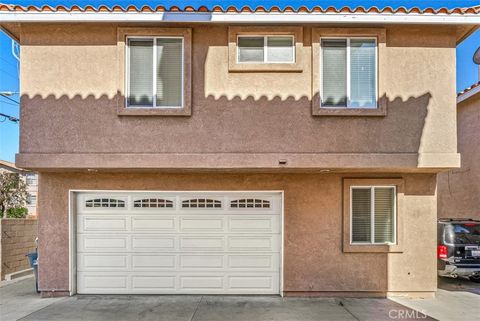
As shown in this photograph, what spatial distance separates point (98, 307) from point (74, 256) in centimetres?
147

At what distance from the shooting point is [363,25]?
8.00 m

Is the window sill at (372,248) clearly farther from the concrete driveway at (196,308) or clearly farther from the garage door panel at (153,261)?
the garage door panel at (153,261)

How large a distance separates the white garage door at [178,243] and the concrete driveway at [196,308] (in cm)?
33

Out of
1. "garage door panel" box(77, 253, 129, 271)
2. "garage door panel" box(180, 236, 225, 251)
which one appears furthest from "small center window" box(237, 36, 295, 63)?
"garage door panel" box(77, 253, 129, 271)

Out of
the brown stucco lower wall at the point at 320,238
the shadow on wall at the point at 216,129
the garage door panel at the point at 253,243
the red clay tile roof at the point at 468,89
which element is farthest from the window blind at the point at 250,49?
the red clay tile roof at the point at 468,89

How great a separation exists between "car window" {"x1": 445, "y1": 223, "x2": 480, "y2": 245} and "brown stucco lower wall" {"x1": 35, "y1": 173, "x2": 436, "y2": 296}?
1.19 meters

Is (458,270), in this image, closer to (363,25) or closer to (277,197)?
(277,197)

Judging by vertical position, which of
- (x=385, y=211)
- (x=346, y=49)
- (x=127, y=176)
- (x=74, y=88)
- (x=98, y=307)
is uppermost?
(x=346, y=49)

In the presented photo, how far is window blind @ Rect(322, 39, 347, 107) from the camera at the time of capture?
26.4ft

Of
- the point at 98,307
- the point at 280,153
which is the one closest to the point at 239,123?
the point at 280,153

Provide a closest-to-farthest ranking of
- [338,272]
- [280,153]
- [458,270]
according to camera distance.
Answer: [280,153] < [338,272] < [458,270]

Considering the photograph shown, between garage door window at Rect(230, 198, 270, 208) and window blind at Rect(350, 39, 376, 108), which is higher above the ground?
window blind at Rect(350, 39, 376, 108)

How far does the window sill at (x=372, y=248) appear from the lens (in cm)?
Result: 855

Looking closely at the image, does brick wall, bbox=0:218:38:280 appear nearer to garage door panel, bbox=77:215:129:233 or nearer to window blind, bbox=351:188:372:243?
garage door panel, bbox=77:215:129:233
